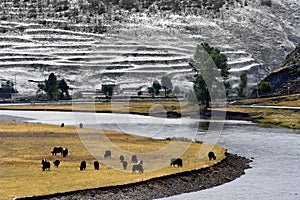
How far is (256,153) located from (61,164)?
25390 mm

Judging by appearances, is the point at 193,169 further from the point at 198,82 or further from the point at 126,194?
the point at 198,82

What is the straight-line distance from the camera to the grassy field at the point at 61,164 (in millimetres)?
47375

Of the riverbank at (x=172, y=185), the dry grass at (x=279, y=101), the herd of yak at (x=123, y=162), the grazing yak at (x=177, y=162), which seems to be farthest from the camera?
the dry grass at (x=279, y=101)

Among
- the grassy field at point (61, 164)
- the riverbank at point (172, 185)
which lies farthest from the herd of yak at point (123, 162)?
the riverbank at point (172, 185)

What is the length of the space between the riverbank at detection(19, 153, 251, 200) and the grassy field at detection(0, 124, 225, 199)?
956 millimetres

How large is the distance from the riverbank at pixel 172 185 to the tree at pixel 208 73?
292 ft

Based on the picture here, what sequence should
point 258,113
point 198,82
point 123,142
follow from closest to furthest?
point 123,142
point 258,113
point 198,82

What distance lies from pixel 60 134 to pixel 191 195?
4036 centimetres

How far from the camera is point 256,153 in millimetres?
74062

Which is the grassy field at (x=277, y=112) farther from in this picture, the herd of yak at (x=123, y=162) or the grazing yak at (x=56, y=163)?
the grazing yak at (x=56, y=163)

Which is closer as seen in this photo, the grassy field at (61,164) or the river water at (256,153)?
the grassy field at (61,164)

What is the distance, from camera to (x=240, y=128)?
110 m

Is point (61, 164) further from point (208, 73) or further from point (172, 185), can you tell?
point (208, 73)

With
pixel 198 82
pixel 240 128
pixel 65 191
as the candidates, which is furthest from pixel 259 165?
pixel 198 82
